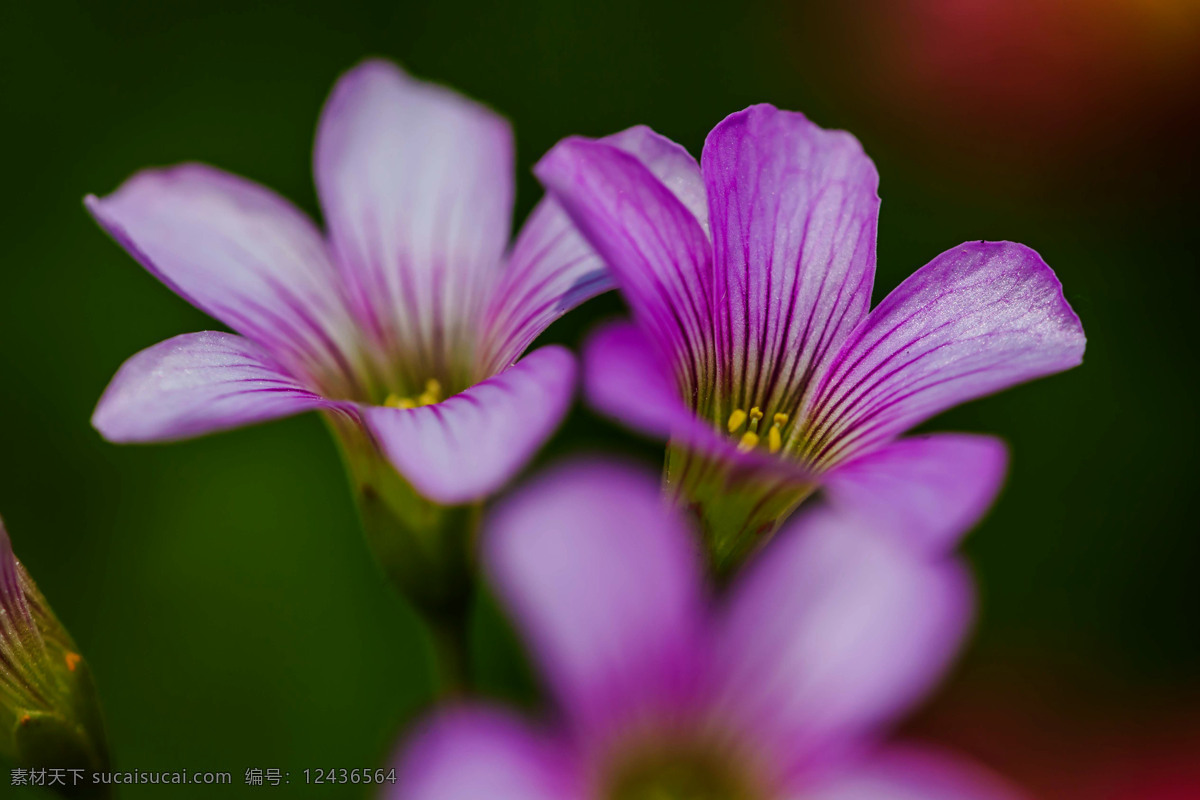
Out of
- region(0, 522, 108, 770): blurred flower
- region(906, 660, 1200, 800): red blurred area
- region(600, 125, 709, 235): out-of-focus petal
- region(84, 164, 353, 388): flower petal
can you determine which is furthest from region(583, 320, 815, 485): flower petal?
region(906, 660, 1200, 800): red blurred area

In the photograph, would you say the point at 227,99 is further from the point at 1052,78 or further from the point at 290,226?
the point at 1052,78

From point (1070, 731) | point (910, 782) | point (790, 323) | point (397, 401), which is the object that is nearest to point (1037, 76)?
point (1070, 731)

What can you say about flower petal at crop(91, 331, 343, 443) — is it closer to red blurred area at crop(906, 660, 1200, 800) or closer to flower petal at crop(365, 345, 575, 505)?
flower petal at crop(365, 345, 575, 505)

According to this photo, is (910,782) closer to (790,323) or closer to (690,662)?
(690,662)

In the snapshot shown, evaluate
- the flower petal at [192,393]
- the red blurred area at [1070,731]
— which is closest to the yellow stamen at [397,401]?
the flower petal at [192,393]

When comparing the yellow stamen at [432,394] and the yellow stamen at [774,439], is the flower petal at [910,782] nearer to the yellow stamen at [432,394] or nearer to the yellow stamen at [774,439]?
the yellow stamen at [774,439]

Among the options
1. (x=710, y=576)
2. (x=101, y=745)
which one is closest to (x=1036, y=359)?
(x=710, y=576)
